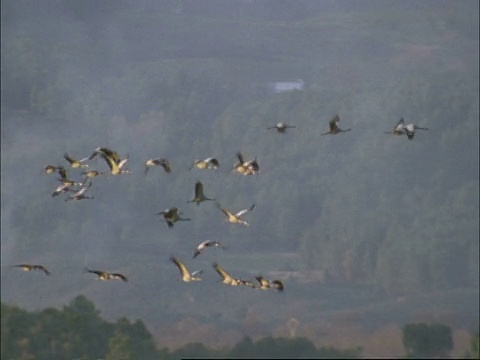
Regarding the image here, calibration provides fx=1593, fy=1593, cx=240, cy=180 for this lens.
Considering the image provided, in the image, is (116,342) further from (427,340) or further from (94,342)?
(427,340)

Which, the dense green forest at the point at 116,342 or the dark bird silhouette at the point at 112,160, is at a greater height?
the dense green forest at the point at 116,342

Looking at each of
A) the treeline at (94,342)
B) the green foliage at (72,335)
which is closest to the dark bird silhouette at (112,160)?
the treeline at (94,342)

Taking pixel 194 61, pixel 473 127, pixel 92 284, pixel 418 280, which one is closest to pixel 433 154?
pixel 473 127

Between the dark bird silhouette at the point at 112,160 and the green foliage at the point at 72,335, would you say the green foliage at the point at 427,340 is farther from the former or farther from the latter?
the dark bird silhouette at the point at 112,160

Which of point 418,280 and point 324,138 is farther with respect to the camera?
point 324,138

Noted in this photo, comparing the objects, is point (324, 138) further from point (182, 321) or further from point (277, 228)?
point (182, 321)

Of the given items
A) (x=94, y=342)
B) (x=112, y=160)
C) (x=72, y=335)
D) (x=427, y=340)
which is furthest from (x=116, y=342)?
(x=112, y=160)

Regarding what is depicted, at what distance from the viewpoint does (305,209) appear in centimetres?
2081

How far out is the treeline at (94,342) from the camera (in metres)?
18.5

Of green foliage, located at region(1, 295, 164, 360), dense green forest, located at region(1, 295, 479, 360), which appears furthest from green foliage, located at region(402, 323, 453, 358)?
green foliage, located at region(1, 295, 164, 360)

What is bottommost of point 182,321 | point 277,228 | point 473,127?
point 182,321

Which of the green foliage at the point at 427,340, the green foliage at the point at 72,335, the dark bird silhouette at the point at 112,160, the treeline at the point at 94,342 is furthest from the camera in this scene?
the green foliage at the point at 72,335

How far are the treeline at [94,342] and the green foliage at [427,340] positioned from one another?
68 cm

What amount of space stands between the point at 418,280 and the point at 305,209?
1767 millimetres
